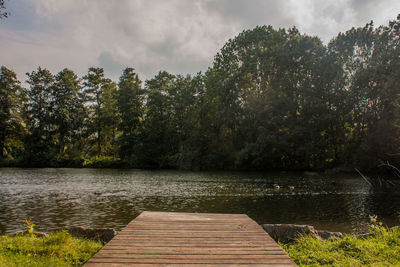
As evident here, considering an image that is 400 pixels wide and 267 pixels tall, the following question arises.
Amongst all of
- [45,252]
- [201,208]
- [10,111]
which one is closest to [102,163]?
[10,111]

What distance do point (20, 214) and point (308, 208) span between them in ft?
47.6

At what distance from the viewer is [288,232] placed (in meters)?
7.98

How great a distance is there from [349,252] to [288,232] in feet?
7.45

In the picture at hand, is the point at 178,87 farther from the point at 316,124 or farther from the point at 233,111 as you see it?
the point at 316,124

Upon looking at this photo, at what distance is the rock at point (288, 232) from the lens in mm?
7813

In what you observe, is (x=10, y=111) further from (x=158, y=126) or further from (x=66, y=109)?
(x=158, y=126)

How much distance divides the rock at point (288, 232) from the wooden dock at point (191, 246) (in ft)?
4.63

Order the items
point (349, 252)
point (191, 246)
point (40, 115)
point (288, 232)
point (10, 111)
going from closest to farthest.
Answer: point (191, 246), point (349, 252), point (288, 232), point (10, 111), point (40, 115)

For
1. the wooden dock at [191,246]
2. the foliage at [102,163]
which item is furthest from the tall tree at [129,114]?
the wooden dock at [191,246]

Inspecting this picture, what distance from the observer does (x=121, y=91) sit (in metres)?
66.8

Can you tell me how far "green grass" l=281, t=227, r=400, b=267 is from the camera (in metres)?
5.29

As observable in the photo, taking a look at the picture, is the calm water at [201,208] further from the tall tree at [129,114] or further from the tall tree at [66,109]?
the tall tree at [66,109]

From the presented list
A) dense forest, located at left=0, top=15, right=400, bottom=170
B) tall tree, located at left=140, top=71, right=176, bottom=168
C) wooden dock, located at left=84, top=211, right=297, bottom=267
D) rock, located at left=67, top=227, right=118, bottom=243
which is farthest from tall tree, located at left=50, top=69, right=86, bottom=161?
wooden dock, located at left=84, top=211, right=297, bottom=267

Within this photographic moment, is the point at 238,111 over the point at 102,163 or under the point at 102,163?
over
